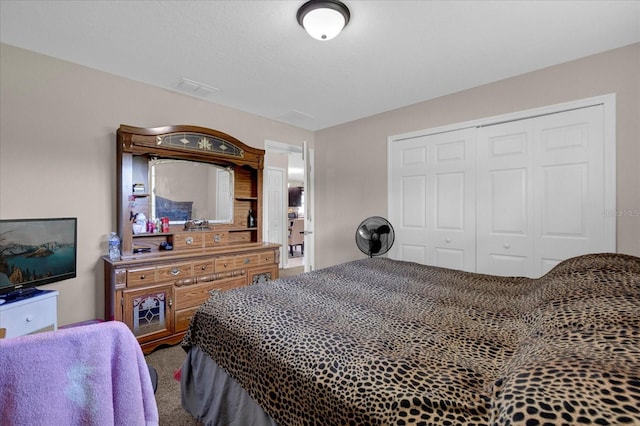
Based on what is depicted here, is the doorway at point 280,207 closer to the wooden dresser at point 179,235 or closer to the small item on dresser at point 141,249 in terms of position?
the wooden dresser at point 179,235

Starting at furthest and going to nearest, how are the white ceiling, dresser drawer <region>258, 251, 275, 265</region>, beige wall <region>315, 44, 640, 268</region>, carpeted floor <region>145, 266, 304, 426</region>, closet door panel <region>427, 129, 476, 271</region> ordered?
dresser drawer <region>258, 251, 275, 265</region>
closet door panel <region>427, 129, 476, 271</region>
beige wall <region>315, 44, 640, 268</region>
the white ceiling
carpeted floor <region>145, 266, 304, 426</region>

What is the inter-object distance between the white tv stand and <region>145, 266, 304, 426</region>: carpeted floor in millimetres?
775

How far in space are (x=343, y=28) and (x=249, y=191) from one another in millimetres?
2191

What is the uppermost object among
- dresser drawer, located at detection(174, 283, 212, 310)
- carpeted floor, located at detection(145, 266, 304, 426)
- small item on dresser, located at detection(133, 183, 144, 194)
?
small item on dresser, located at detection(133, 183, 144, 194)

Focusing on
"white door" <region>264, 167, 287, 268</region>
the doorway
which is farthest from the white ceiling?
"white door" <region>264, 167, 287, 268</region>

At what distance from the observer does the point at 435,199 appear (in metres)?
3.11

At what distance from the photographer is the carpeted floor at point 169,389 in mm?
1615

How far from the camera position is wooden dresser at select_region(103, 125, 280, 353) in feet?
7.67

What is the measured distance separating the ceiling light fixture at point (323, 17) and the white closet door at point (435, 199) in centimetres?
181

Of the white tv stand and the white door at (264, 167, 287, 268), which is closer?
the white tv stand

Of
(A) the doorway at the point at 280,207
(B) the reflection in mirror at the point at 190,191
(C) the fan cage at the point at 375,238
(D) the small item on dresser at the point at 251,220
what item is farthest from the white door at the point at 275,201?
(C) the fan cage at the point at 375,238

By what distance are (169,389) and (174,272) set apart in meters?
0.94

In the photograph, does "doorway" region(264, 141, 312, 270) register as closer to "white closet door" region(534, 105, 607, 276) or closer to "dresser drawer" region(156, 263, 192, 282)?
"dresser drawer" region(156, 263, 192, 282)

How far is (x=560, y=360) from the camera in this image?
623mm
